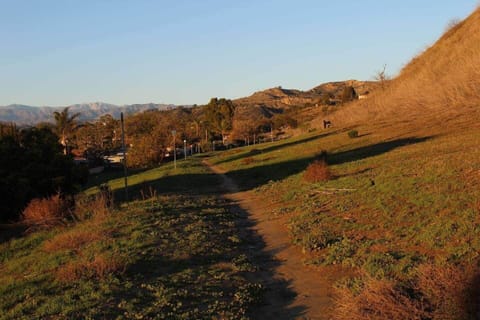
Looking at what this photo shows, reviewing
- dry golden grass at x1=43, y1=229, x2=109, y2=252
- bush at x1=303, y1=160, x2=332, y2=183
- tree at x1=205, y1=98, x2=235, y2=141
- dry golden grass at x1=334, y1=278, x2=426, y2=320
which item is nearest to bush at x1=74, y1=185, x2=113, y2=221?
dry golden grass at x1=43, y1=229, x2=109, y2=252

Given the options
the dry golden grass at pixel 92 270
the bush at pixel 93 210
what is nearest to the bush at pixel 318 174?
the bush at pixel 93 210

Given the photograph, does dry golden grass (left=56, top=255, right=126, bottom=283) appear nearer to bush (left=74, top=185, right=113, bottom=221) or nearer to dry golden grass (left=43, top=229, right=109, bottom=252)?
dry golden grass (left=43, top=229, right=109, bottom=252)

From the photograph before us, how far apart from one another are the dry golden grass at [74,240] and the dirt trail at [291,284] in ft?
15.5

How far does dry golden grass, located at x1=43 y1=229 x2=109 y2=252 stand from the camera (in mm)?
12909

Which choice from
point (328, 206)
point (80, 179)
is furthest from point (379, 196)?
point (80, 179)

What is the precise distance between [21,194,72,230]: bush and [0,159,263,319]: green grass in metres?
1.06

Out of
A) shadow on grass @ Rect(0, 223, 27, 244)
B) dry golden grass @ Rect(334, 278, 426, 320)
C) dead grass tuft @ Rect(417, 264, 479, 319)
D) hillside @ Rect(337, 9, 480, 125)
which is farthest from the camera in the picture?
hillside @ Rect(337, 9, 480, 125)

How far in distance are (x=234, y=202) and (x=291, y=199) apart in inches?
116

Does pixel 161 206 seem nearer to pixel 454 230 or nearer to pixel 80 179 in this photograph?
pixel 80 179

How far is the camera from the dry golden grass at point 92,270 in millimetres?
9586

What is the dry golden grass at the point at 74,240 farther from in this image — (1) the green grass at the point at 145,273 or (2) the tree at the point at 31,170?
(2) the tree at the point at 31,170

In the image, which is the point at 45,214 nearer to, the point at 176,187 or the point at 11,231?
the point at 11,231

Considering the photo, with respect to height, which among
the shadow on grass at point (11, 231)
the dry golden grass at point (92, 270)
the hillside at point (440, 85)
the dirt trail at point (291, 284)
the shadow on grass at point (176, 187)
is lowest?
the shadow on grass at point (11, 231)

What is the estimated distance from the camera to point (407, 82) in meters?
42.7
